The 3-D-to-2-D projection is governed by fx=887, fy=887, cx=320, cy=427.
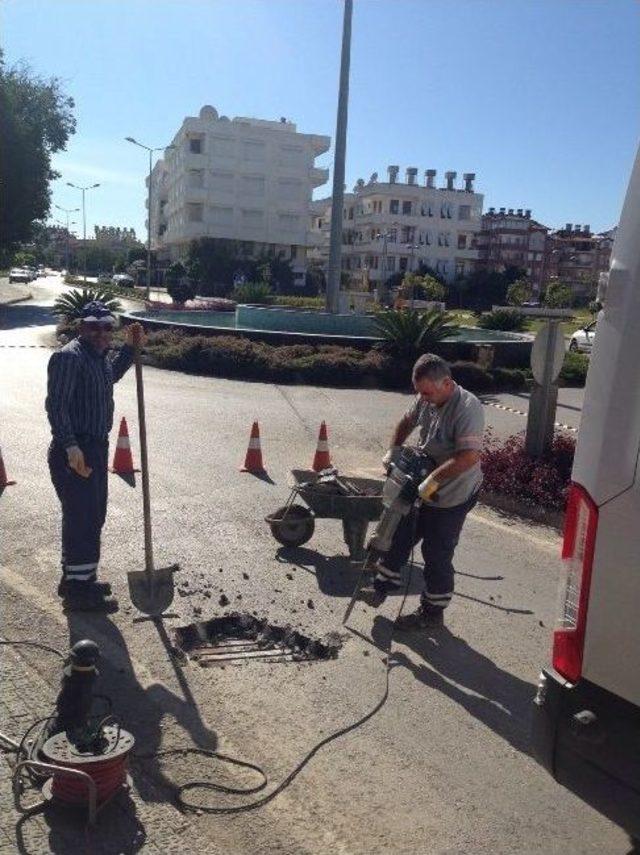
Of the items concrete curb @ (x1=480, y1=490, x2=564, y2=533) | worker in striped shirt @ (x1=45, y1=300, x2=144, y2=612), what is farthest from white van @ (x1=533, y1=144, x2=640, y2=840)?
concrete curb @ (x1=480, y1=490, x2=564, y2=533)

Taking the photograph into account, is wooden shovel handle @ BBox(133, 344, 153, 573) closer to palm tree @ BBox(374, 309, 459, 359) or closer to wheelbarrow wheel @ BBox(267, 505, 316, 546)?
wheelbarrow wheel @ BBox(267, 505, 316, 546)

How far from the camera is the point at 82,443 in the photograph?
5.61 meters

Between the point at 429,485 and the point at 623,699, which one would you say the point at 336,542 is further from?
the point at 623,699

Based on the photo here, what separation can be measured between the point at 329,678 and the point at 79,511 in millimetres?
1895

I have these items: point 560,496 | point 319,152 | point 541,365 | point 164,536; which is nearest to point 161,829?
point 164,536

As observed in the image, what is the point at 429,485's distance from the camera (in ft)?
16.9

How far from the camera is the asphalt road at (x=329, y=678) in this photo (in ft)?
11.7

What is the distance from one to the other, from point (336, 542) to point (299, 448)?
14.6ft

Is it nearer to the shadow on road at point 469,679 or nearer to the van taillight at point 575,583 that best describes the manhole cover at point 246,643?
the shadow on road at point 469,679

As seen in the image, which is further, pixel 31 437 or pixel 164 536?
pixel 31 437

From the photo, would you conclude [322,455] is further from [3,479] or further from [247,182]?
[247,182]

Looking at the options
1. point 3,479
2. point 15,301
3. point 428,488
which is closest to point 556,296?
point 15,301

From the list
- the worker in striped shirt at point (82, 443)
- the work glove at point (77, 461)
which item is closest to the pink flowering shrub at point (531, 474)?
the worker in striped shirt at point (82, 443)

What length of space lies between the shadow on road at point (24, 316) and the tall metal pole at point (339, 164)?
39.6ft
